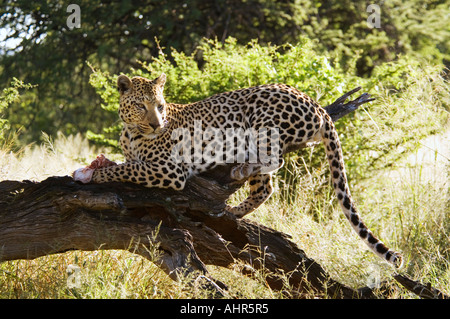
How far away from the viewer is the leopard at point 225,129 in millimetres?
6770

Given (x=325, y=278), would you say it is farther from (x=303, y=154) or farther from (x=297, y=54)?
(x=297, y=54)

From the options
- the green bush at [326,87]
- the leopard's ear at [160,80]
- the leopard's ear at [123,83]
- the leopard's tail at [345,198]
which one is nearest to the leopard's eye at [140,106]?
the leopard's ear at [123,83]

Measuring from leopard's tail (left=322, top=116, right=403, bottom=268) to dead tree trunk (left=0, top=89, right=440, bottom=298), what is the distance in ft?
1.64

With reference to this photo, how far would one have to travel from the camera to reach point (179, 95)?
1106 centimetres

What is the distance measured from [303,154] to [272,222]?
229 cm

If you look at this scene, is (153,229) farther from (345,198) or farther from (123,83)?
(345,198)

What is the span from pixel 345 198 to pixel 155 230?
88.1 inches

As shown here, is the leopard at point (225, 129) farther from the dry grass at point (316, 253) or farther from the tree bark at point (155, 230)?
the dry grass at point (316, 253)

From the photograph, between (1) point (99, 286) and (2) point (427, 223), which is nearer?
(1) point (99, 286)

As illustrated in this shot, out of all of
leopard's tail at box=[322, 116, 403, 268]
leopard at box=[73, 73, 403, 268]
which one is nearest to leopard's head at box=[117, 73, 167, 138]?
leopard at box=[73, 73, 403, 268]

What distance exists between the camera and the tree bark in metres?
5.94

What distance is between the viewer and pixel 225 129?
738 cm

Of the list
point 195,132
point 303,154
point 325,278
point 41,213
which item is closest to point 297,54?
point 303,154

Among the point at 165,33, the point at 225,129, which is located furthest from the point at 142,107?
the point at 165,33
